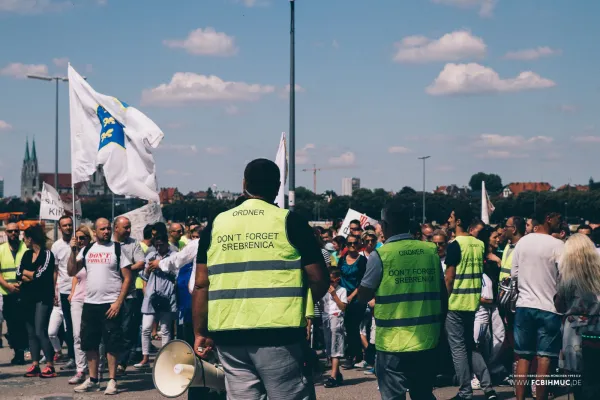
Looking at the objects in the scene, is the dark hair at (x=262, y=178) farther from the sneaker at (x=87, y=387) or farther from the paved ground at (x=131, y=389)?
the sneaker at (x=87, y=387)

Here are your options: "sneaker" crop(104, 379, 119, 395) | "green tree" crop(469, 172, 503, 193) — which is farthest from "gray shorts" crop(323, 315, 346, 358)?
"green tree" crop(469, 172, 503, 193)

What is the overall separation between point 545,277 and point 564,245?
335 millimetres

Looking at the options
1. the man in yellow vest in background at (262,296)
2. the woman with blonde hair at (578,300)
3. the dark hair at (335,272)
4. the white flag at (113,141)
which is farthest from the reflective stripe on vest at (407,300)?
the white flag at (113,141)

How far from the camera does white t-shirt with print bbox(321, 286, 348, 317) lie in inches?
384

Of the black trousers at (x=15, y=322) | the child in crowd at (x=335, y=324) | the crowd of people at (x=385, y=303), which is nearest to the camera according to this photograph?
the crowd of people at (x=385, y=303)

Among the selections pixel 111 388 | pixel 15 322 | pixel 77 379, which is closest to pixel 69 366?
pixel 15 322

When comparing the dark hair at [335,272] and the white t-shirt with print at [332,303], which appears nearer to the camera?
the white t-shirt with print at [332,303]

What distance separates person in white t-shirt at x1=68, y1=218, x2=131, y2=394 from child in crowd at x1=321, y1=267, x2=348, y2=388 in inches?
94.2

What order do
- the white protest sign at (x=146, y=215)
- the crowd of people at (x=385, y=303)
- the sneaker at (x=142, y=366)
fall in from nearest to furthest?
the crowd of people at (x=385, y=303) < the sneaker at (x=142, y=366) < the white protest sign at (x=146, y=215)

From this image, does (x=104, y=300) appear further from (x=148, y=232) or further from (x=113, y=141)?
(x=113, y=141)

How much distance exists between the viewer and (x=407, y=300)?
5570mm

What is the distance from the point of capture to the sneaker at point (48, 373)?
986 centimetres

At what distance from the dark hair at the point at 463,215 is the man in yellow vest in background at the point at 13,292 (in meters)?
6.06

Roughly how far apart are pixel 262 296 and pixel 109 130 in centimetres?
766
